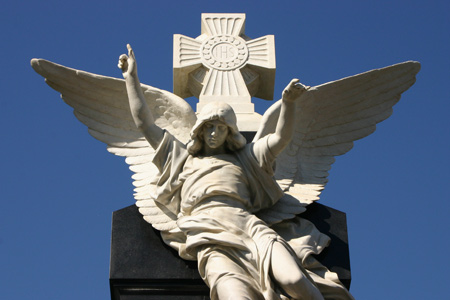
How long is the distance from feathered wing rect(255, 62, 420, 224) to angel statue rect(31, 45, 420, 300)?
0.04ft

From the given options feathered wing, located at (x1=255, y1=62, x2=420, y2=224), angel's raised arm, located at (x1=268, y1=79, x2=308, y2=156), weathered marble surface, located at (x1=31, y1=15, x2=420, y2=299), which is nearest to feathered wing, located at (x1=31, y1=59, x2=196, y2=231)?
weathered marble surface, located at (x1=31, y1=15, x2=420, y2=299)

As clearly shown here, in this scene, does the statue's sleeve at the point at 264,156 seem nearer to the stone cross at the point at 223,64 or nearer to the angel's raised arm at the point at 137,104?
the angel's raised arm at the point at 137,104

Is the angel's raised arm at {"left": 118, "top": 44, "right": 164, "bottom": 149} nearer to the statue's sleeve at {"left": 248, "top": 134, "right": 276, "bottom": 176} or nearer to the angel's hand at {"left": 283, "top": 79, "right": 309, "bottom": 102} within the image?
the statue's sleeve at {"left": 248, "top": 134, "right": 276, "bottom": 176}

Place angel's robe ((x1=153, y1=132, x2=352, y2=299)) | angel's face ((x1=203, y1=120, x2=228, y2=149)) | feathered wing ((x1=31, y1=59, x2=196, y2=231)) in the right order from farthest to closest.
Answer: feathered wing ((x1=31, y1=59, x2=196, y2=231)), angel's face ((x1=203, y1=120, x2=228, y2=149)), angel's robe ((x1=153, y1=132, x2=352, y2=299))

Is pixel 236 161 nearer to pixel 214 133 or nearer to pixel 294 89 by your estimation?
pixel 214 133

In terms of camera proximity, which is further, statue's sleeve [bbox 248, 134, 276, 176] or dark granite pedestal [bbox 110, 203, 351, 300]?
statue's sleeve [bbox 248, 134, 276, 176]

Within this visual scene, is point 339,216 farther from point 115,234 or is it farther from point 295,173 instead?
point 115,234

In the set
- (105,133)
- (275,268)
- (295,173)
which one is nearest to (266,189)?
(295,173)

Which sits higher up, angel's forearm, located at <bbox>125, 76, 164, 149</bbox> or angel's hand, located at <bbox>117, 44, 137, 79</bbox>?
angel's hand, located at <bbox>117, 44, 137, 79</bbox>

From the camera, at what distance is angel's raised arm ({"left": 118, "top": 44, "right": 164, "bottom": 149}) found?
10.4 meters

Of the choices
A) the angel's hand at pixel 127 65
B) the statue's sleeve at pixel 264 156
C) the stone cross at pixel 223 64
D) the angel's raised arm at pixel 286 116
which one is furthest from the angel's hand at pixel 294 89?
the stone cross at pixel 223 64

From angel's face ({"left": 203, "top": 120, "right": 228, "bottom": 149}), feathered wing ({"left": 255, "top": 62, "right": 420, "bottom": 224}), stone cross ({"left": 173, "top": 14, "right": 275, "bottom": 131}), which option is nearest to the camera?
angel's face ({"left": 203, "top": 120, "right": 228, "bottom": 149})

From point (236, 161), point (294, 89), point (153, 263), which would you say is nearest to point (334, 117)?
point (236, 161)

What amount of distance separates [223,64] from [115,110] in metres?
1.78
